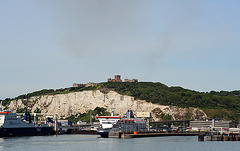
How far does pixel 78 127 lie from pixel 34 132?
175 feet

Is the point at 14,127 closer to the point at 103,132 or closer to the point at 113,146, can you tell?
the point at 103,132

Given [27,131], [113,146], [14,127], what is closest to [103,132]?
[27,131]

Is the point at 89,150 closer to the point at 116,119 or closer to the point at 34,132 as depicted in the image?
the point at 116,119

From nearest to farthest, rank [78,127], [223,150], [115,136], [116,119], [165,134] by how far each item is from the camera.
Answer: [223,150]
[115,136]
[116,119]
[165,134]
[78,127]

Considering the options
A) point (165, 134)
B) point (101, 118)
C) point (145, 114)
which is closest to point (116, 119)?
point (101, 118)

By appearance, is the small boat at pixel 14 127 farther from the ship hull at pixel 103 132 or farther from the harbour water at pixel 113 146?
the ship hull at pixel 103 132

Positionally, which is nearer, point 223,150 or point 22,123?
point 223,150

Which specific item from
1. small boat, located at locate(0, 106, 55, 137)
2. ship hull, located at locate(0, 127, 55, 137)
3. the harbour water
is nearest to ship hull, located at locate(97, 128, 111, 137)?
the harbour water

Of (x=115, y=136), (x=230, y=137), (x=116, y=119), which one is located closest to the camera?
(x=230, y=137)

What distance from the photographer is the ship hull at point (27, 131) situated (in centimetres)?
13120

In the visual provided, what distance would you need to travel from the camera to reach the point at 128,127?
141750 mm

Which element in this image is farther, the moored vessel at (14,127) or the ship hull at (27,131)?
the moored vessel at (14,127)

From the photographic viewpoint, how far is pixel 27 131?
141 metres

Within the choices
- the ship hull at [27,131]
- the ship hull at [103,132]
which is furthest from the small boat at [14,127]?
the ship hull at [103,132]
